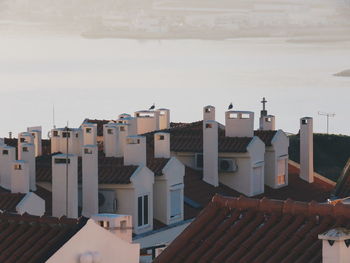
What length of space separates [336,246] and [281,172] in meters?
34.4

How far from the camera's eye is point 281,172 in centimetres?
5916

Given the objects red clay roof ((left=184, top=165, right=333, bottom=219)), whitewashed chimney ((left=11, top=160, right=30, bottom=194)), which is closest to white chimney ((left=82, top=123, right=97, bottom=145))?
red clay roof ((left=184, top=165, right=333, bottom=219))

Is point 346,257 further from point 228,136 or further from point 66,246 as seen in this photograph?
point 228,136

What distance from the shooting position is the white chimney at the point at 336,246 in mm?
24844

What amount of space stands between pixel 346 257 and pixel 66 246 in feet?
16.2

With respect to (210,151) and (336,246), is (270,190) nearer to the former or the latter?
(210,151)

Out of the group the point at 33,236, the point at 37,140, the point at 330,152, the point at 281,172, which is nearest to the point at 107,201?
the point at 37,140

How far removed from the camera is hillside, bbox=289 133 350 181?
247 ft

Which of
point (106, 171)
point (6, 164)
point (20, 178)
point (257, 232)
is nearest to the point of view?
point (257, 232)

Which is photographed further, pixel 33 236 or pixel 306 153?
pixel 306 153

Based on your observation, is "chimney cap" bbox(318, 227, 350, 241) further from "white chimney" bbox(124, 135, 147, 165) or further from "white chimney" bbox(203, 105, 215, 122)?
"white chimney" bbox(203, 105, 215, 122)

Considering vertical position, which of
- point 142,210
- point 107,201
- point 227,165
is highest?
point 227,165

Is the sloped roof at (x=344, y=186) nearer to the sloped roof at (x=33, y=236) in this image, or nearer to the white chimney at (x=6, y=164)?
the white chimney at (x=6, y=164)

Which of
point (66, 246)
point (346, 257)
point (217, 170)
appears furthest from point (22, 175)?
point (346, 257)
